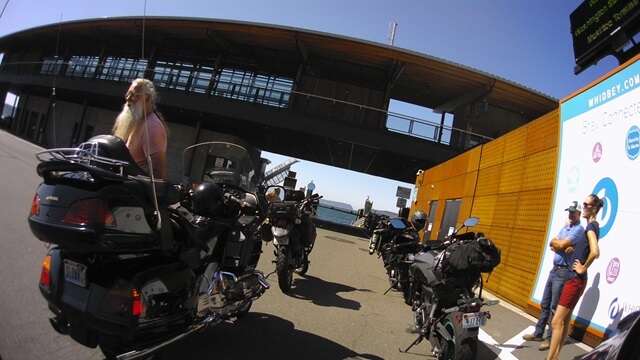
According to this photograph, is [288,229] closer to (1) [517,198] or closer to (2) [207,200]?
(2) [207,200]

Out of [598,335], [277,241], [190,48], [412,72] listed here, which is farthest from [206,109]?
[598,335]

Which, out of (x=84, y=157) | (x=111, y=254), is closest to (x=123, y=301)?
(x=111, y=254)

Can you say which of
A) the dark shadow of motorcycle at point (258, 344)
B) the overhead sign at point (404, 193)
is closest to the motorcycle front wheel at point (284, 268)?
the dark shadow of motorcycle at point (258, 344)

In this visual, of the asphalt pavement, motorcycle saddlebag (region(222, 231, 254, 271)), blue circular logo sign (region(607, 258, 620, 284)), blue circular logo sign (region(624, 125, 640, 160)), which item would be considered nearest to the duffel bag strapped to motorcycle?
the asphalt pavement

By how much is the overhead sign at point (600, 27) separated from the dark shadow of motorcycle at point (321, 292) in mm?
7384

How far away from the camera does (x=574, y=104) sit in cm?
736

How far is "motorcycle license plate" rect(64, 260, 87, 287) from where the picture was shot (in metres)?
2.23

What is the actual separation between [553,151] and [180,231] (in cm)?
786

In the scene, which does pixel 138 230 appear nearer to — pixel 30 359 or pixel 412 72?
pixel 30 359

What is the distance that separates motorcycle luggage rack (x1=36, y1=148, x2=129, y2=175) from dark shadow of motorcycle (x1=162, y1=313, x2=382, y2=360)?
1808 mm

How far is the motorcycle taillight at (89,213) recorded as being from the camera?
211 centimetres

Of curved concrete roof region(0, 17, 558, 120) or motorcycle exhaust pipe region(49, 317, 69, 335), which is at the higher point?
curved concrete roof region(0, 17, 558, 120)

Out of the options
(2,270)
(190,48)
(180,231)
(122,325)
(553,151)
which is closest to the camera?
(122,325)

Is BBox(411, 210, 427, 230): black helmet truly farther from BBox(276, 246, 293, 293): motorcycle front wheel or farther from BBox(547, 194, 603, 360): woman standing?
BBox(547, 194, 603, 360): woman standing
